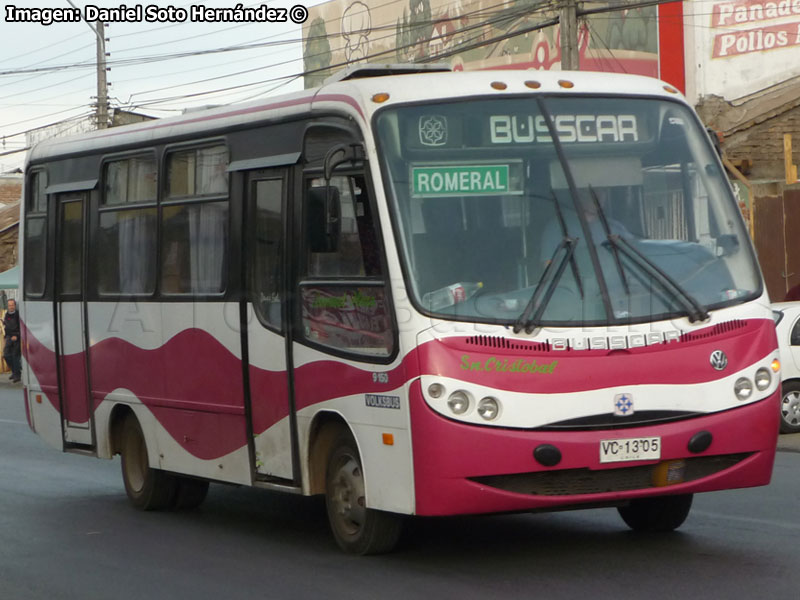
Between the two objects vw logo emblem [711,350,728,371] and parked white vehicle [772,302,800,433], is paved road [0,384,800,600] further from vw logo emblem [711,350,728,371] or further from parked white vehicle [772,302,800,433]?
parked white vehicle [772,302,800,433]

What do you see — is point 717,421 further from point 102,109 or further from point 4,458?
point 102,109

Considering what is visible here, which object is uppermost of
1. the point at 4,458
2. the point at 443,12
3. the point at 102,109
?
the point at 443,12

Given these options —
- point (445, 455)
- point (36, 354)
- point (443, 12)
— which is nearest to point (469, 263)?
point (445, 455)

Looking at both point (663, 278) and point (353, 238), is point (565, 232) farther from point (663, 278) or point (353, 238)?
point (353, 238)

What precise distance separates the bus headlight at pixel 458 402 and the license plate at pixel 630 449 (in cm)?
75

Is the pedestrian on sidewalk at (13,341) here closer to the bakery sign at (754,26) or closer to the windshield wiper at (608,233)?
the bakery sign at (754,26)

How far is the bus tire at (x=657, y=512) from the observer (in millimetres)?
9281

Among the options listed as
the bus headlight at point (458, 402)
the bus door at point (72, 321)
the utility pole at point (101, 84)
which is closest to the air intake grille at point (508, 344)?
the bus headlight at point (458, 402)

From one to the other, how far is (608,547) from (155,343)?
3.97 m

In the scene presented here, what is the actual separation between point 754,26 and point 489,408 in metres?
30.4

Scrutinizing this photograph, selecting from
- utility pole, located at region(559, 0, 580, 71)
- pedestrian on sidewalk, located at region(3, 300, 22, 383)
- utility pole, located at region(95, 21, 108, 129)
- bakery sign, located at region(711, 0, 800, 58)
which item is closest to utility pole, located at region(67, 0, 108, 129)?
utility pole, located at region(95, 21, 108, 129)

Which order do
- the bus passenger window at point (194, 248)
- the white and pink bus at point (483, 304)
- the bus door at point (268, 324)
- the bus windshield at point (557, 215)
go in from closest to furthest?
the white and pink bus at point (483, 304), the bus windshield at point (557, 215), the bus door at point (268, 324), the bus passenger window at point (194, 248)

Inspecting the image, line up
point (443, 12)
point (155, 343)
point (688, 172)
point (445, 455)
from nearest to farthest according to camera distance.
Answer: point (445, 455) < point (688, 172) < point (155, 343) < point (443, 12)

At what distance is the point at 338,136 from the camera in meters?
8.90
